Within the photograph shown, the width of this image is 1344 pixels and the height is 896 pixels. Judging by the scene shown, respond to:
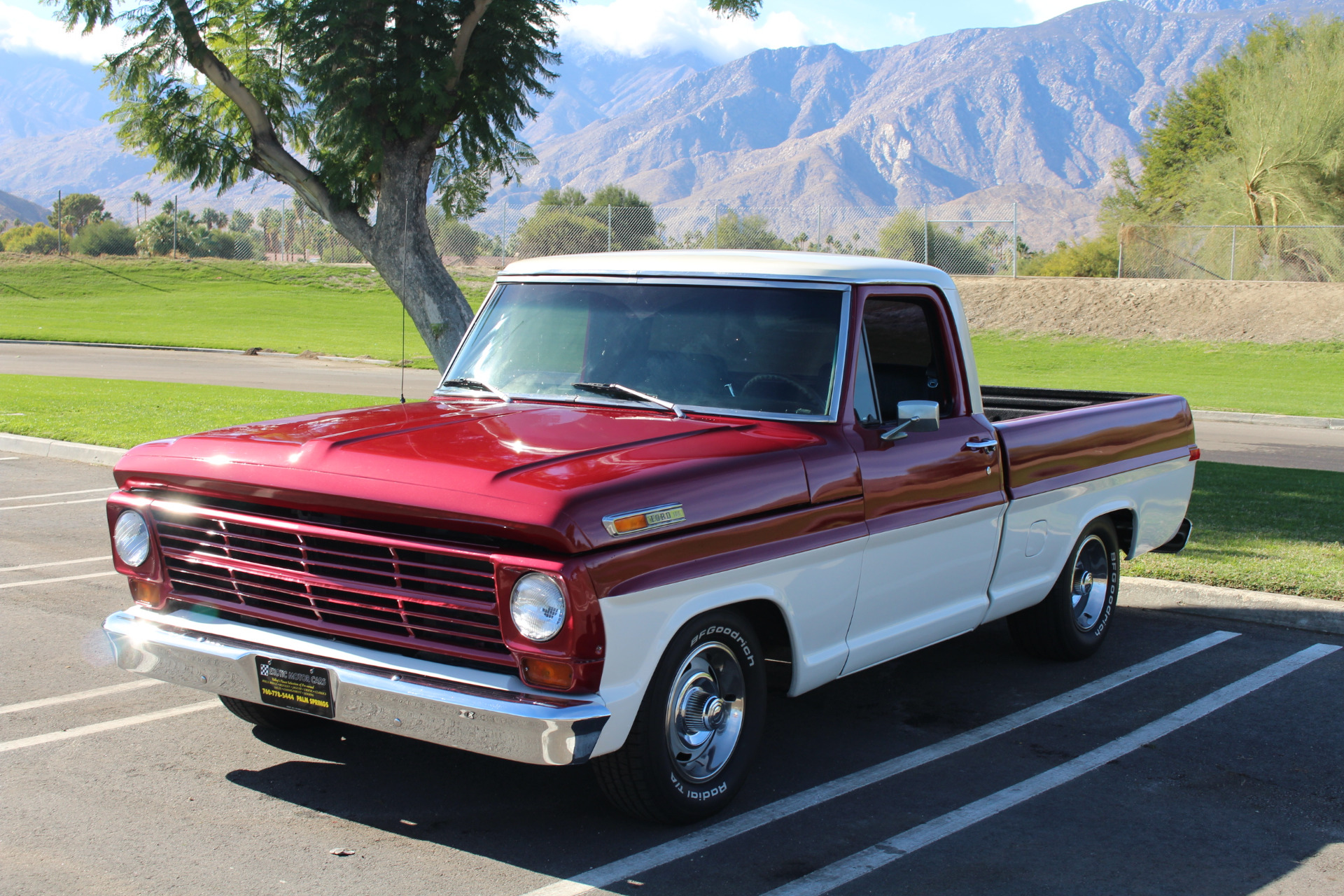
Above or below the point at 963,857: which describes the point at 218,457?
above

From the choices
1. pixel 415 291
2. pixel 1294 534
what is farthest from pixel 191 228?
pixel 1294 534

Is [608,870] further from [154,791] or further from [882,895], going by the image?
[154,791]

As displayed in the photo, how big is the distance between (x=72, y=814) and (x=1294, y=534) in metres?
8.32

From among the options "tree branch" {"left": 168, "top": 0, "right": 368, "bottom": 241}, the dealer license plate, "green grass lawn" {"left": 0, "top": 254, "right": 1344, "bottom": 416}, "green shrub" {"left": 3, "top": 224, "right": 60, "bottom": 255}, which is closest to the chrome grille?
the dealer license plate

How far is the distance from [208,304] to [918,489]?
4204 cm

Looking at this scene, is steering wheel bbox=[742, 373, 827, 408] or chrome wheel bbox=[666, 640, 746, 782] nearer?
chrome wheel bbox=[666, 640, 746, 782]

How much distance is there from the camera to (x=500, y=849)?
164 inches

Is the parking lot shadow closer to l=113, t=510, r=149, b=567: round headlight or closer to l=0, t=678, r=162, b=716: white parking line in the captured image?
l=113, t=510, r=149, b=567: round headlight

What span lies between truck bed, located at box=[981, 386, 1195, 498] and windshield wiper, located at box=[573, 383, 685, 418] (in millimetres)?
1662

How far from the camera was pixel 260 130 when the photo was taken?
13.1 metres

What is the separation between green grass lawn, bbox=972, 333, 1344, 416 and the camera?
74.2 ft

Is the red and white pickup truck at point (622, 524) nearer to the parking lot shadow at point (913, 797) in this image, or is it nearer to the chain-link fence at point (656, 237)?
the parking lot shadow at point (913, 797)

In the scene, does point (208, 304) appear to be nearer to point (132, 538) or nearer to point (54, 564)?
point (54, 564)

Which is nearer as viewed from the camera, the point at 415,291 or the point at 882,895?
the point at 882,895
